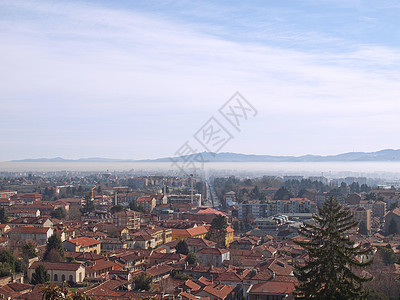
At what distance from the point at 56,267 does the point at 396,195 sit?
155ft

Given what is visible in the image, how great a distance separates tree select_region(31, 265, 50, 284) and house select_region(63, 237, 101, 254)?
540 centimetres

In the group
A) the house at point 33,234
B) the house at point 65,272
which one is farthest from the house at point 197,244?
the house at point 65,272

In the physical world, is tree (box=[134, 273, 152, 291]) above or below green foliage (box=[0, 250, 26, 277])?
below

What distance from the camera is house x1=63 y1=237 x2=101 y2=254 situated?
76.3 ft

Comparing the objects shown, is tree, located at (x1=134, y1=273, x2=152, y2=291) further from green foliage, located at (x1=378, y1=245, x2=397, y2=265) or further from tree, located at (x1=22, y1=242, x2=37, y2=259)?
green foliage, located at (x1=378, y1=245, x2=397, y2=265)

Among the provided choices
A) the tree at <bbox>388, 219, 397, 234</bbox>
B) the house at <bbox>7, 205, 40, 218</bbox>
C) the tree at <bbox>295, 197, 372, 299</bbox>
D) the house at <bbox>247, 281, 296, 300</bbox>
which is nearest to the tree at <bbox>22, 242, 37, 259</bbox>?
the house at <bbox>247, 281, 296, 300</bbox>

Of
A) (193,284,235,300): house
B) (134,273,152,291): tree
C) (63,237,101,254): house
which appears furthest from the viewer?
(63,237,101,254): house

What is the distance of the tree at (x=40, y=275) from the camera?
17.5 meters

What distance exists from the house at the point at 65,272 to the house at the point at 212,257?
5.96m

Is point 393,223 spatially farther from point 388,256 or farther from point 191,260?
point 191,260

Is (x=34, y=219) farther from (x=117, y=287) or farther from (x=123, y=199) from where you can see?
(x=123, y=199)

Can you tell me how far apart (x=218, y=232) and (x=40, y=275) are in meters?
12.2

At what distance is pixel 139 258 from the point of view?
21.4 meters

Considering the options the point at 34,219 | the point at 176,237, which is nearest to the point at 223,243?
the point at 176,237
